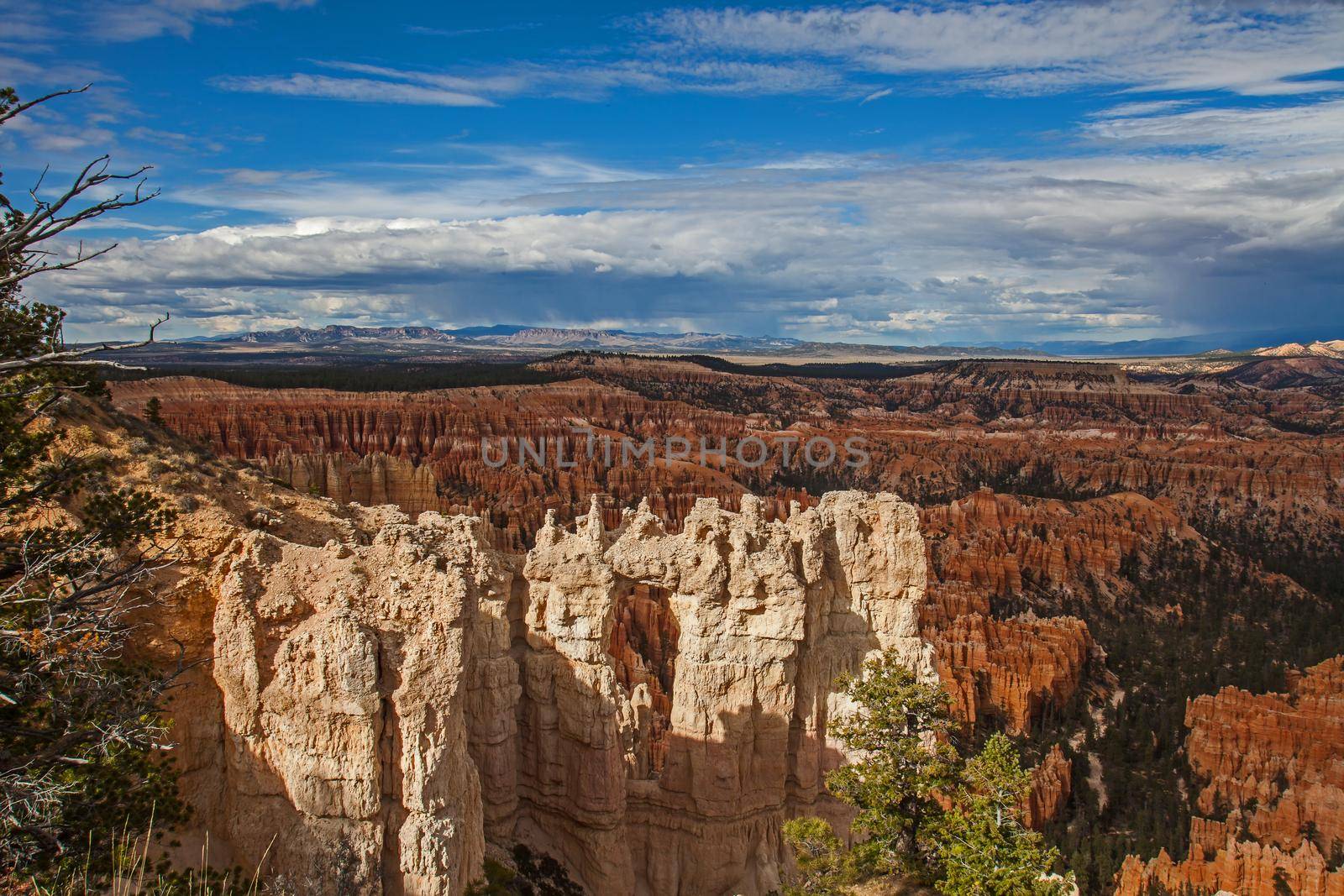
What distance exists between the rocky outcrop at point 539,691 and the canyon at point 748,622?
0.06 meters

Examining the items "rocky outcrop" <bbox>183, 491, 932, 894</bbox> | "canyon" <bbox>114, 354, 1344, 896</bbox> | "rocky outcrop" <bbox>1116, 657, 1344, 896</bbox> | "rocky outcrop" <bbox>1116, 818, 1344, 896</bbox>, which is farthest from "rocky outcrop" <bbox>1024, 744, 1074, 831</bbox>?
"rocky outcrop" <bbox>183, 491, 932, 894</bbox>

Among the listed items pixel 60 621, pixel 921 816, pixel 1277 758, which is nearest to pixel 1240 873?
pixel 1277 758

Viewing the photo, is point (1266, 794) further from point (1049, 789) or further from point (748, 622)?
point (748, 622)

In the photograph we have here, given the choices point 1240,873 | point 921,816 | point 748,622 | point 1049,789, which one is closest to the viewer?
point 921,816

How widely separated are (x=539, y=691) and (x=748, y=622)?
4310 mm

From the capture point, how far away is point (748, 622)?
16.5 m

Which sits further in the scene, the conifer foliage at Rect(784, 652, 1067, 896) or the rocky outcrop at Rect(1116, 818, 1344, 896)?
the rocky outcrop at Rect(1116, 818, 1344, 896)

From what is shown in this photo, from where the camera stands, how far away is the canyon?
1111 centimetres

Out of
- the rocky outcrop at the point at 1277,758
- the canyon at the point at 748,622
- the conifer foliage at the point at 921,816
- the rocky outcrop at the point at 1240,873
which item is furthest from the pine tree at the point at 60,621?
the rocky outcrop at the point at 1277,758

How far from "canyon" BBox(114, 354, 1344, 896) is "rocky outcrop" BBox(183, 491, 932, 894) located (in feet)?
0.20

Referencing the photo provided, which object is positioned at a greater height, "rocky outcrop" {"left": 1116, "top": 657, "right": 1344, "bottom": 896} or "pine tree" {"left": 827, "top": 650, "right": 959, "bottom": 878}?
"pine tree" {"left": 827, "top": 650, "right": 959, "bottom": 878}

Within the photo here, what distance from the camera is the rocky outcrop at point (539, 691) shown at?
10.3 meters

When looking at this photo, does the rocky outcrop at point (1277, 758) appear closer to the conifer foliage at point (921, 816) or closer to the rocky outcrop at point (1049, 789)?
the rocky outcrop at point (1049, 789)

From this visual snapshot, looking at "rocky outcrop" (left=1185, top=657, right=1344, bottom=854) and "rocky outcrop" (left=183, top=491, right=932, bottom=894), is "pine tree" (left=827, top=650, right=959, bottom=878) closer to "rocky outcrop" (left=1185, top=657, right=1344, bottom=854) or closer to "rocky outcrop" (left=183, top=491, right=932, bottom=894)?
"rocky outcrop" (left=183, top=491, right=932, bottom=894)
